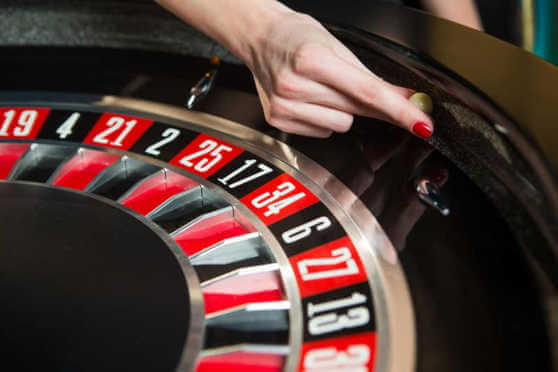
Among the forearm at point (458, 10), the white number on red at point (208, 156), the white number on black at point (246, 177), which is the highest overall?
the forearm at point (458, 10)

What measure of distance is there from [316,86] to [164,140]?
387 mm

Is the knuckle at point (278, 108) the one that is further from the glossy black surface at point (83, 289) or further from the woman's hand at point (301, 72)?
the glossy black surface at point (83, 289)

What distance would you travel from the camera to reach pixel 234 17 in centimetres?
158

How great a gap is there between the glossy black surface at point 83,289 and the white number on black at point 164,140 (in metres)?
0.22

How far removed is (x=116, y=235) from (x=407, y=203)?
56cm

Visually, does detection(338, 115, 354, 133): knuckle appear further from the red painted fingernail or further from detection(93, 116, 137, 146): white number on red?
detection(93, 116, 137, 146): white number on red

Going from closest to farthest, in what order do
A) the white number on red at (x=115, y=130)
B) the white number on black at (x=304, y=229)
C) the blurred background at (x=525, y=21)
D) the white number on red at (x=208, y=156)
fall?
the white number on black at (x=304, y=229)
the white number on red at (x=208, y=156)
the white number on red at (x=115, y=130)
the blurred background at (x=525, y=21)

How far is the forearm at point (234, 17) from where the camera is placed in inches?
60.8

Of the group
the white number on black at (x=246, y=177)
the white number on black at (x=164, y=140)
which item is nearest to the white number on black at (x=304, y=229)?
the white number on black at (x=246, y=177)

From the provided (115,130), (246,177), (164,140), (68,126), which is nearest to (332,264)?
(246,177)

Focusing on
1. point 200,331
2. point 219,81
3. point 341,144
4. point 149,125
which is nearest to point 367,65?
point 341,144

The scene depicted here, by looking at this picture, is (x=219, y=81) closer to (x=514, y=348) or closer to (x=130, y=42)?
(x=130, y=42)

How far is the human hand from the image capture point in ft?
4.58

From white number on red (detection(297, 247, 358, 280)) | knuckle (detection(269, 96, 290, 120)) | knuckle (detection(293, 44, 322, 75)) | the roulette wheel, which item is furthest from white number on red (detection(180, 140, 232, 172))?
white number on red (detection(297, 247, 358, 280))
